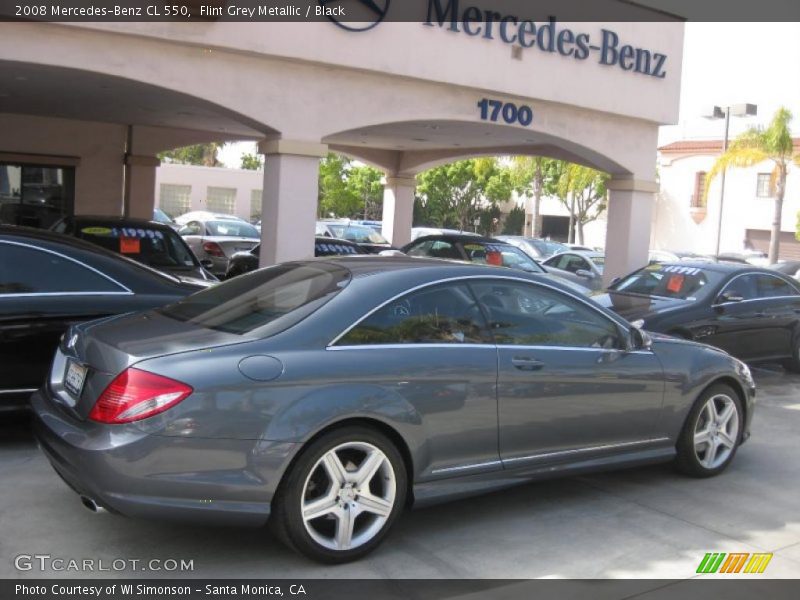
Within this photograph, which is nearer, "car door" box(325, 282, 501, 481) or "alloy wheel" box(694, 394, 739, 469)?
"car door" box(325, 282, 501, 481)

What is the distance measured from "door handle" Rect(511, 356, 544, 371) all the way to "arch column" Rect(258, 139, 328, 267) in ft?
20.7

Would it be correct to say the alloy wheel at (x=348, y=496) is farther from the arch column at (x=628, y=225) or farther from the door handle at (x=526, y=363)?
the arch column at (x=628, y=225)

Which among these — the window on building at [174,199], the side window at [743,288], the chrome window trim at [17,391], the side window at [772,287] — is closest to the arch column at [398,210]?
the side window at [772,287]

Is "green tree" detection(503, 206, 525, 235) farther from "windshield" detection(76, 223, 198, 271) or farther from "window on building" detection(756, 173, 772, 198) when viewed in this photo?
"windshield" detection(76, 223, 198, 271)

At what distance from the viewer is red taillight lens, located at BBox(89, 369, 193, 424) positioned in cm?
385

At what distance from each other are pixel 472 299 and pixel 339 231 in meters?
16.8

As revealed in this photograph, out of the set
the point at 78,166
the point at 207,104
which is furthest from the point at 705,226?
the point at 207,104

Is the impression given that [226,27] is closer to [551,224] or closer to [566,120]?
[566,120]

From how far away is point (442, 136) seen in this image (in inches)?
633

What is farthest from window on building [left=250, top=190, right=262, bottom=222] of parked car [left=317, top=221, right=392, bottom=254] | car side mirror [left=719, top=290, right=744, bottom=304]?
car side mirror [left=719, top=290, right=744, bottom=304]

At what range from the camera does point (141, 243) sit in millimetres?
10688

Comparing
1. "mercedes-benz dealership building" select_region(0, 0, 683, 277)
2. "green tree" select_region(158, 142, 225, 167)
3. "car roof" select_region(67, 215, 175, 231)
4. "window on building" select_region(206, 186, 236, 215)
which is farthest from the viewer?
"green tree" select_region(158, 142, 225, 167)

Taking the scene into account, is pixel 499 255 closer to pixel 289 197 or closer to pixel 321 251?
pixel 321 251

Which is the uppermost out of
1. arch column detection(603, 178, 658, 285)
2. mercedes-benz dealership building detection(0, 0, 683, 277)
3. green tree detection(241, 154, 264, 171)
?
green tree detection(241, 154, 264, 171)
